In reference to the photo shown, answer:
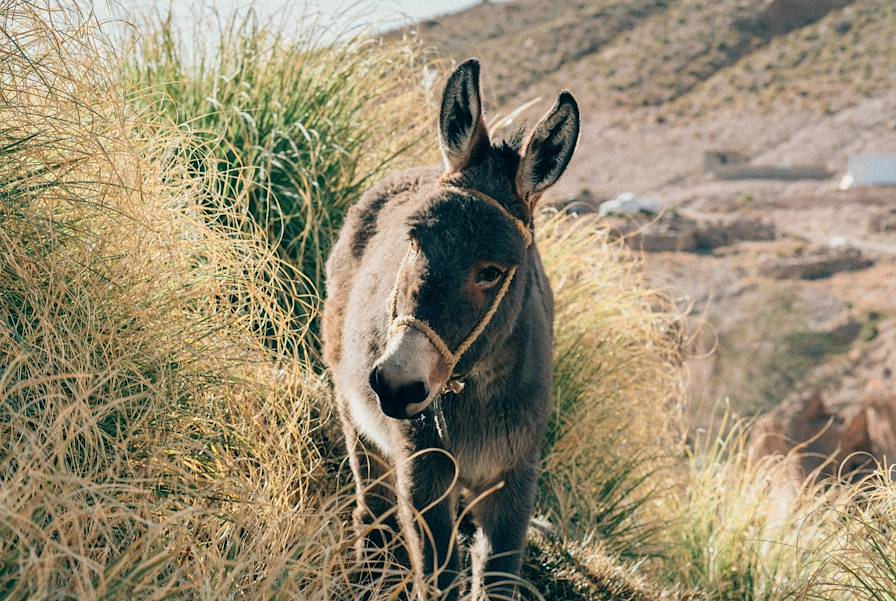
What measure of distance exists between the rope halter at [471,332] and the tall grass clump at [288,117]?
6.11 feet

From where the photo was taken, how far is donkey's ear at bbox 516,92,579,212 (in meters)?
2.92

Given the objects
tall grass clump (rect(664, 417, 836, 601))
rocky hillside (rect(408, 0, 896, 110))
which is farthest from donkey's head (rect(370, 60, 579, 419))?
rocky hillside (rect(408, 0, 896, 110))

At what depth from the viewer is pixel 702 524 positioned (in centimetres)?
536

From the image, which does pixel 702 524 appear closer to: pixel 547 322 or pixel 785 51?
pixel 547 322

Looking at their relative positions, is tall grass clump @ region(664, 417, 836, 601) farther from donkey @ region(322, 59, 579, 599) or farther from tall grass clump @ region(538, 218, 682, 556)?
donkey @ region(322, 59, 579, 599)

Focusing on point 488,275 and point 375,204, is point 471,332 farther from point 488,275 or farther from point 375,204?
point 375,204

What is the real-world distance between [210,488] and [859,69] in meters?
57.6

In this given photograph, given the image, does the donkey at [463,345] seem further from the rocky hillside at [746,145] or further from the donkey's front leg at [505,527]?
the rocky hillside at [746,145]

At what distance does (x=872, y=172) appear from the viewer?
40.8m

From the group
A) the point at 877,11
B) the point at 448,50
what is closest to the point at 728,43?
the point at 877,11

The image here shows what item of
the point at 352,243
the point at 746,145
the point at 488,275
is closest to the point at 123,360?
the point at 352,243

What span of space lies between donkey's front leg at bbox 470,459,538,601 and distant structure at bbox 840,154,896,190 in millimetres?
42302

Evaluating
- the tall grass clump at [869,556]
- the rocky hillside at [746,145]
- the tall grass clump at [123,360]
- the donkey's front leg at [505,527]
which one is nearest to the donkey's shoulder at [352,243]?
the tall grass clump at [123,360]

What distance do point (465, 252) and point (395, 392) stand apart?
512mm
